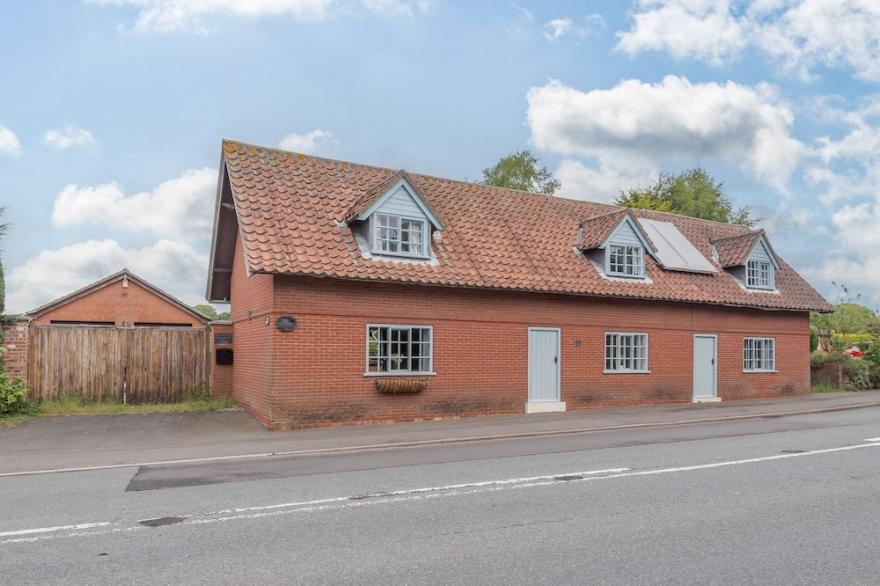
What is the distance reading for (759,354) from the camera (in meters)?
23.6

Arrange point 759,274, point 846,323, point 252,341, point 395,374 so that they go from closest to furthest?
point 395,374
point 252,341
point 759,274
point 846,323

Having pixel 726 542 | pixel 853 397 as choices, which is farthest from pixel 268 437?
pixel 853 397

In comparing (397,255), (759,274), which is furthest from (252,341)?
(759,274)

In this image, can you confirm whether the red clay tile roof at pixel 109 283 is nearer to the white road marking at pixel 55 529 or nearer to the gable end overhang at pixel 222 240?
the gable end overhang at pixel 222 240

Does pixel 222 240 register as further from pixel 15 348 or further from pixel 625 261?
pixel 625 261

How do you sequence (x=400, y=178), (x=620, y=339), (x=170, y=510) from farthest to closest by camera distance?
(x=620, y=339) → (x=400, y=178) → (x=170, y=510)

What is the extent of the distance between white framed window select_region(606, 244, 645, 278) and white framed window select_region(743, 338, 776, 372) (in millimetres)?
5191

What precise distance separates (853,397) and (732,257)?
5.85 m

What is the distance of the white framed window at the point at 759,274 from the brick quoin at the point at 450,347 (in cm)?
138

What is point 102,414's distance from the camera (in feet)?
55.3

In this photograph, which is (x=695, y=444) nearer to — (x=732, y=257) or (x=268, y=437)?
(x=268, y=437)

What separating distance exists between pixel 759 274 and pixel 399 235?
13791mm

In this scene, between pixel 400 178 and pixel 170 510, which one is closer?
pixel 170 510

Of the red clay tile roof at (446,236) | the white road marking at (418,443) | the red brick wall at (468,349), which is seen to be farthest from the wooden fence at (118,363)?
the white road marking at (418,443)
